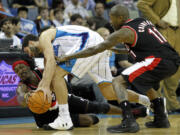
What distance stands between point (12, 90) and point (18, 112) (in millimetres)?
410

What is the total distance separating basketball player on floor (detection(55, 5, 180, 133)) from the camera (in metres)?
4.49

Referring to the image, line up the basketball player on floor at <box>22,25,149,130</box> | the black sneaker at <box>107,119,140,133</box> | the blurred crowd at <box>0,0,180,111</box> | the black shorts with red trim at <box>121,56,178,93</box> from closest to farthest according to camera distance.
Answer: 1. the black sneaker at <box>107,119,140,133</box>
2. the black shorts with red trim at <box>121,56,178,93</box>
3. the basketball player on floor at <box>22,25,149,130</box>
4. the blurred crowd at <box>0,0,180,111</box>

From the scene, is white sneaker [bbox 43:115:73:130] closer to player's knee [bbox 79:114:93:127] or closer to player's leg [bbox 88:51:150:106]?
player's knee [bbox 79:114:93:127]

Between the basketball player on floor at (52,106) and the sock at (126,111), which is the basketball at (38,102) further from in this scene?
the sock at (126,111)

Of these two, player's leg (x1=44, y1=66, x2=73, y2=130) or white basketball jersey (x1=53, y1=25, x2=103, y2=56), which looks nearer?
player's leg (x1=44, y1=66, x2=73, y2=130)

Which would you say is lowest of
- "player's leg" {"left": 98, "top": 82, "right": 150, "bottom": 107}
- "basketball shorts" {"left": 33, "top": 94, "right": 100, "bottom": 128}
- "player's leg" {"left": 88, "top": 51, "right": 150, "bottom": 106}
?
"basketball shorts" {"left": 33, "top": 94, "right": 100, "bottom": 128}

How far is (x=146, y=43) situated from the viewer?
4605 millimetres

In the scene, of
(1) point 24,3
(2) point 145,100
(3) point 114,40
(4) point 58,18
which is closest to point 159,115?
(2) point 145,100

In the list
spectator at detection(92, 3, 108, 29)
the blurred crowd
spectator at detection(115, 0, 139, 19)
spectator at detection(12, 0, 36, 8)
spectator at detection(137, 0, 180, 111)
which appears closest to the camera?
spectator at detection(137, 0, 180, 111)

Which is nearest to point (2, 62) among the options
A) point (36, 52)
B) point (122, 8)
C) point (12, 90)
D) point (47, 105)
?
point (12, 90)

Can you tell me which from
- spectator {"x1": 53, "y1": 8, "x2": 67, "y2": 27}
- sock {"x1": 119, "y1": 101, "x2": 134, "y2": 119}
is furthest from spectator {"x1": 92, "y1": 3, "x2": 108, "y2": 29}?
sock {"x1": 119, "y1": 101, "x2": 134, "y2": 119}

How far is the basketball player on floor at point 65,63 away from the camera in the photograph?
4.84 meters

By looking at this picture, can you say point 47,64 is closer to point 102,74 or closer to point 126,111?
point 102,74

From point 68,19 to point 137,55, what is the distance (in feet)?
21.4
